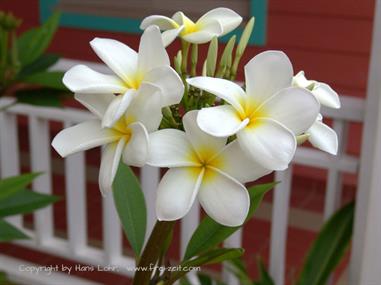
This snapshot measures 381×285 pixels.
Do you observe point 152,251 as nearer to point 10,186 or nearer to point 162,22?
point 162,22

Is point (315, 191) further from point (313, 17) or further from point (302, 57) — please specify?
point (313, 17)

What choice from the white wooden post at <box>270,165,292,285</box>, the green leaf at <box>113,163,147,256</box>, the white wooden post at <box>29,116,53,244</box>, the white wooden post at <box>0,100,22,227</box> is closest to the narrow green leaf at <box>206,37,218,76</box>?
the green leaf at <box>113,163,147,256</box>

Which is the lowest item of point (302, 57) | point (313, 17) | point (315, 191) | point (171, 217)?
point (315, 191)

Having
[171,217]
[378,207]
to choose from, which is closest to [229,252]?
[171,217]

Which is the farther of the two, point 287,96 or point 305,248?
Answer: point 305,248

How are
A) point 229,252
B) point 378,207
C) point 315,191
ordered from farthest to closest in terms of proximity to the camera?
point 315,191 → point 378,207 → point 229,252

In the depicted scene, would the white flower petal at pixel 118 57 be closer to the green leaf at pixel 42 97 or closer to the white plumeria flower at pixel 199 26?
the white plumeria flower at pixel 199 26

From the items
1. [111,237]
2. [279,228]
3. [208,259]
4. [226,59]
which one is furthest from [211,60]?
[111,237]

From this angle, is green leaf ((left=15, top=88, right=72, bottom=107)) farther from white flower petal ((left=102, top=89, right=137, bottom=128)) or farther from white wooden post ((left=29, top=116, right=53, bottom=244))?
white flower petal ((left=102, top=89, right=137, bottom=128))
